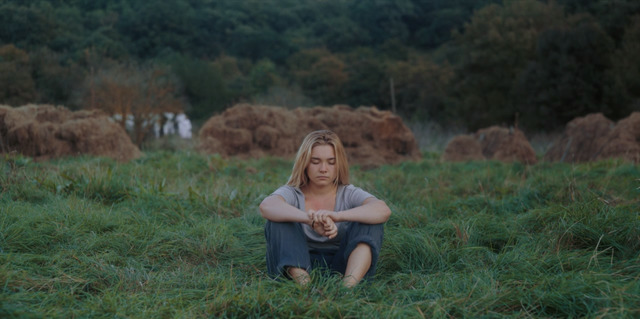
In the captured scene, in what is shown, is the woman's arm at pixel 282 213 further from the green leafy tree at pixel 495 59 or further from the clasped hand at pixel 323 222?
the green leafy tree at pixel 495 59

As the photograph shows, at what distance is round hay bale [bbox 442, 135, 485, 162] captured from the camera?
1213 centimetres

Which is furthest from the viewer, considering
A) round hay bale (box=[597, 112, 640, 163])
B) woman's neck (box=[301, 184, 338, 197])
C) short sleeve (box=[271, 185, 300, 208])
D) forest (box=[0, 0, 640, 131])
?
forest (box=[0, 0, 640, 131])

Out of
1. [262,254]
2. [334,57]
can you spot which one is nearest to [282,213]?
[262,254]

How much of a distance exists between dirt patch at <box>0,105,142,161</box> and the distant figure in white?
23.9ft

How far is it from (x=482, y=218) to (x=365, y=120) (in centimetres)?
795

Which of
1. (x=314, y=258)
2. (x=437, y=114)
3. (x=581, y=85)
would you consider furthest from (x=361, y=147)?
(x=437, y=114)

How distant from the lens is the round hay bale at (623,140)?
1001cm

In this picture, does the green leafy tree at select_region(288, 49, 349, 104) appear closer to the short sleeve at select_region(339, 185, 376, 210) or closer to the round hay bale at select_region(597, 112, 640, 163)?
the round hay bale at select_region(597, 112, 640, 163)

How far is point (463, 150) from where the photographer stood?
12227 mm

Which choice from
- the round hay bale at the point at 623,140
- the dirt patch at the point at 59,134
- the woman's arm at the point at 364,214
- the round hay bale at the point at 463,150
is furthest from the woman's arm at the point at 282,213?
the round hay bale at the point at 463,150

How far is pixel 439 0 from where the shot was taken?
36500 mm

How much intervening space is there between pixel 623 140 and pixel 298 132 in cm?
646

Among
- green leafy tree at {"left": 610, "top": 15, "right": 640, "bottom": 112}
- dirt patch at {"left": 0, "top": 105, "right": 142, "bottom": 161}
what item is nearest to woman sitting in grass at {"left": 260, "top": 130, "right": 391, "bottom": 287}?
dirt patch at {"left": 0, "top": 105, "right": 142, "bottom": 161}

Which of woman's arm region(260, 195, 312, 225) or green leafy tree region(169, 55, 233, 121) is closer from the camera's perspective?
woman's arm region(260, 195, 312, 225)
